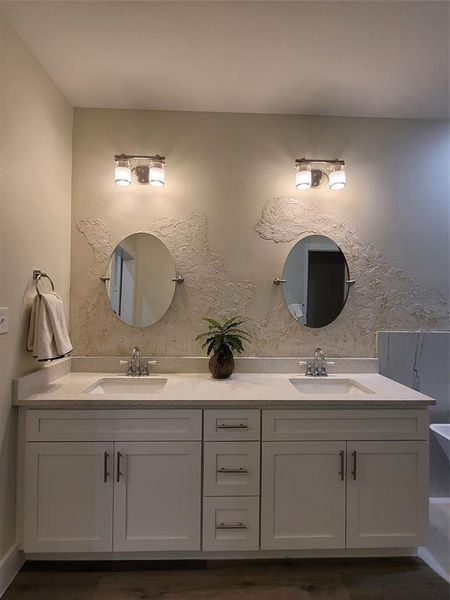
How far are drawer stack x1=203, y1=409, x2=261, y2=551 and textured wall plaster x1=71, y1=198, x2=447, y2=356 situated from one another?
65cm

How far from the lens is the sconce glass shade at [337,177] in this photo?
212 centimetres

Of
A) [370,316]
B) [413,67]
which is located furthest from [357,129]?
[370,316]

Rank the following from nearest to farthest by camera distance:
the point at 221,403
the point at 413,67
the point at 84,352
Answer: the point at 221,403
the point at 413,67
the point at 84,352

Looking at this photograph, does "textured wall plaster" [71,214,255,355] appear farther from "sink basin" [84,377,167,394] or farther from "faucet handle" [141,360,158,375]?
"sink basin" [84,377,167,394]

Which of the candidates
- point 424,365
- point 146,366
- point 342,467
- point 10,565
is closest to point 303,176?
point 424,365

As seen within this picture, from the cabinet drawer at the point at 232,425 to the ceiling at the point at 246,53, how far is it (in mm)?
1750

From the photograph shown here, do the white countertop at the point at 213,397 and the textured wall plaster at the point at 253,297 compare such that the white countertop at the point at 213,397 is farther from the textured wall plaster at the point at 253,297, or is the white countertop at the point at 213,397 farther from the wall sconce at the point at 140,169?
the wall sconce at the point at 140,169

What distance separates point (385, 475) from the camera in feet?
5.32

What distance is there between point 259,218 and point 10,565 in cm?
221

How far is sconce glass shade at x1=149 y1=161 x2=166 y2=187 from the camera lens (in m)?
2.08

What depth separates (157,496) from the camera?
158cm

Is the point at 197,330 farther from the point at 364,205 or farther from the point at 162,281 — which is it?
the point at 364,205

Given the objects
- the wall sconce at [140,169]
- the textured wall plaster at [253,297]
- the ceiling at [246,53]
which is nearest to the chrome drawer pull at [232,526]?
the textured wall plaster at [253,297]

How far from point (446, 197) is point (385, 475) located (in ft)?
5.91
